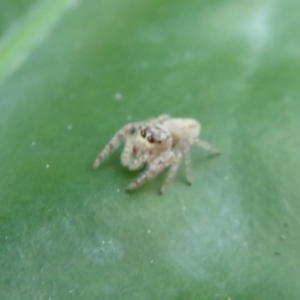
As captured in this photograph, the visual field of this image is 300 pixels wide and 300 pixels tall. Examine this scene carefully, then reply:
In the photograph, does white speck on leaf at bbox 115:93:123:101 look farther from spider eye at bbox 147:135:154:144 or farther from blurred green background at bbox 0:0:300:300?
spider eye at bbox 147:135:154:144

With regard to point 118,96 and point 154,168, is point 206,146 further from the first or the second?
point 118,96

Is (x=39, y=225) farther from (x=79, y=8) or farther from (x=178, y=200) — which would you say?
(x=79, y=8)

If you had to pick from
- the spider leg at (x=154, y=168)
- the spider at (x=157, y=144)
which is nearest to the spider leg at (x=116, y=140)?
the spider at (x=157, y=144)

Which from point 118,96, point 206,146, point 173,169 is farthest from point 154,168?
point 118,96

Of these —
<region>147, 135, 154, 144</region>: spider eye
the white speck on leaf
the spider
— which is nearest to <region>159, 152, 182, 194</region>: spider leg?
the spider

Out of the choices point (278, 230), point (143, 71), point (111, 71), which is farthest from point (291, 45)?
point (278, 230)

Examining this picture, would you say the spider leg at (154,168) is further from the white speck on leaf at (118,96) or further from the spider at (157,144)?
the white speck on leaf at (118,96)
